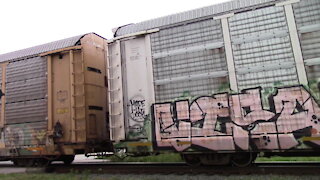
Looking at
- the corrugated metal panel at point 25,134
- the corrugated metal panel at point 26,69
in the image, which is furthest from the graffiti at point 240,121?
the corrugated metal panel at point 26,69

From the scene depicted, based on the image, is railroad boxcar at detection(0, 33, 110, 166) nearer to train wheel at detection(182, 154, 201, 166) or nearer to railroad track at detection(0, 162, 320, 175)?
railroad track at detection(0, 162, 320, 175)

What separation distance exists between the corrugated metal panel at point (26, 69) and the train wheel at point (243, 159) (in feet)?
22.4

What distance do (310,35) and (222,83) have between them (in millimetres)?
2280

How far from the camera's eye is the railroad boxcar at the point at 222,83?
5.57m

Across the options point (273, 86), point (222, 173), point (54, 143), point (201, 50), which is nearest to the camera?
point (273, 86)

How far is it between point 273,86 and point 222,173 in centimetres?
248

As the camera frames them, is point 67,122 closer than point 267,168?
No

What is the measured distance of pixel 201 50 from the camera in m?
6.59

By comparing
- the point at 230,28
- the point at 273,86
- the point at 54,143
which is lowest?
the point at 54,143

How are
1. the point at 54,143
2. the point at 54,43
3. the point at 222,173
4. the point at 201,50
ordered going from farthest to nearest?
1. the point at 54,43
2. the point at 54,143
3. the point at 201,50
4. the point at 222,173

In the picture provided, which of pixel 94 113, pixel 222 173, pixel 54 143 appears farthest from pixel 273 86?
pixel 54 143

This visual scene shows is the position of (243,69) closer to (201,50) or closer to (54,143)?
(201,50)

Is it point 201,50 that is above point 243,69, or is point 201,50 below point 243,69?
above

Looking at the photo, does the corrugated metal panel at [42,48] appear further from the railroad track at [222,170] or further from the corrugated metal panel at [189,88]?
the railroad track at [222,170]
